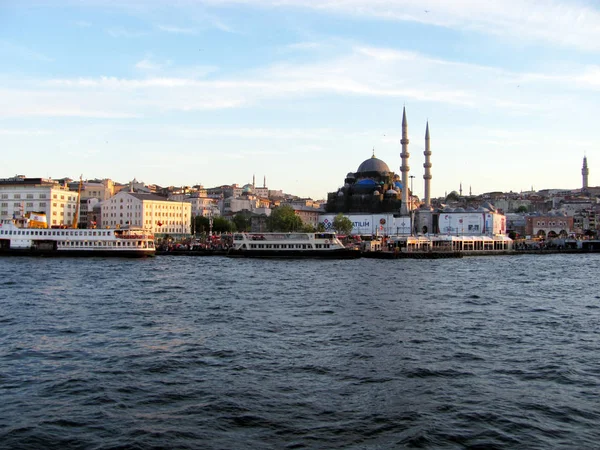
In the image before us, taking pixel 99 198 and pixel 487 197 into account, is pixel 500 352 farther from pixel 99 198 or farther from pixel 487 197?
pixel 487 197

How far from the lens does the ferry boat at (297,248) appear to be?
43.7 meters

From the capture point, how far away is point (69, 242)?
4147 cm

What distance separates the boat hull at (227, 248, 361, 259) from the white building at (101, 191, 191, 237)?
854 inches

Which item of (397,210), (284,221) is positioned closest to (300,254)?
(284,221)

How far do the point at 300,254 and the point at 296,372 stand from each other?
3403 centimetres

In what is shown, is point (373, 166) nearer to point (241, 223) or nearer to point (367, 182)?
point (367, 182)

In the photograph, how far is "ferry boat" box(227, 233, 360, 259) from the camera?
4366 centimetres

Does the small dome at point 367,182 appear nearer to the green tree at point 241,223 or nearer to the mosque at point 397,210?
the mosque at point 397,210

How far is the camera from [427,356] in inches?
441

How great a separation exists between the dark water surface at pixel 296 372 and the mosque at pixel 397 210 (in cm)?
5390

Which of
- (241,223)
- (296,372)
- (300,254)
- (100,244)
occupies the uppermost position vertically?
(241,223)

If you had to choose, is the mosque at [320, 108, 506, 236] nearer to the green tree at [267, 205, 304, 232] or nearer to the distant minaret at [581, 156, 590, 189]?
the green tree at [267, 205, 304, 232]

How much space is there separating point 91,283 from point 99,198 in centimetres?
5673

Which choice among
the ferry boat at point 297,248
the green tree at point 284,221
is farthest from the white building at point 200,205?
the ferry boat at point 297,248
